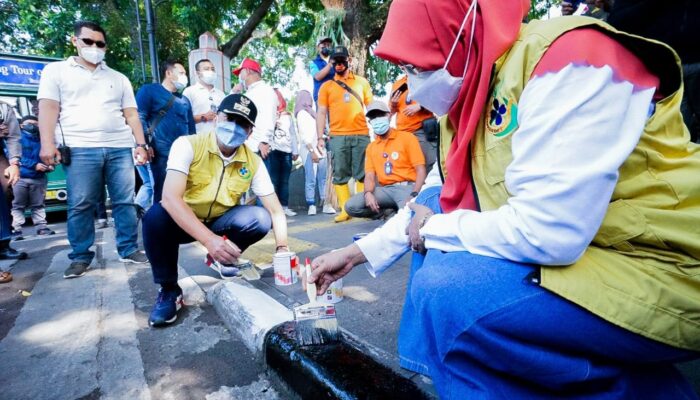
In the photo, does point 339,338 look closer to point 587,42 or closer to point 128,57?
point 587,42

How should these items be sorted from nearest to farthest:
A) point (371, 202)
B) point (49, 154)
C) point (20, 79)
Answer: point (49, 154), point (371, 202), point (20, 79)

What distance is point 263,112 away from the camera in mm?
4723

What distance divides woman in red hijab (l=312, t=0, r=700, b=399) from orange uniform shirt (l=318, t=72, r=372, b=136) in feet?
12.8

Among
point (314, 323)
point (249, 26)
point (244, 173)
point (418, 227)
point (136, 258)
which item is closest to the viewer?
point (418, 227)

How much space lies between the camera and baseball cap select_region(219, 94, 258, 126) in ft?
8.20

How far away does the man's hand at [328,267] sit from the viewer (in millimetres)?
1466

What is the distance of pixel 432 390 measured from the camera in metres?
1.29

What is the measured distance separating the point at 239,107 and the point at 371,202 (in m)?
1.77

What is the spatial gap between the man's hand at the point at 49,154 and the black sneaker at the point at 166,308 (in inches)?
64.7

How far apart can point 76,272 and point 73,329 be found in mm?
1123

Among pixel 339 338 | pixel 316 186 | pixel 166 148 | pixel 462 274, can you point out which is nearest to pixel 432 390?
pixel 339 338

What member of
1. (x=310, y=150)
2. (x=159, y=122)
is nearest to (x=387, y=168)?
(x=310, y=150)

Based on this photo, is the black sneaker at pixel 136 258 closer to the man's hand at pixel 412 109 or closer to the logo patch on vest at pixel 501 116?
the man's hand at pixel 412 109

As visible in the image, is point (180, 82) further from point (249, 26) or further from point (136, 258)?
point (249, 26)
